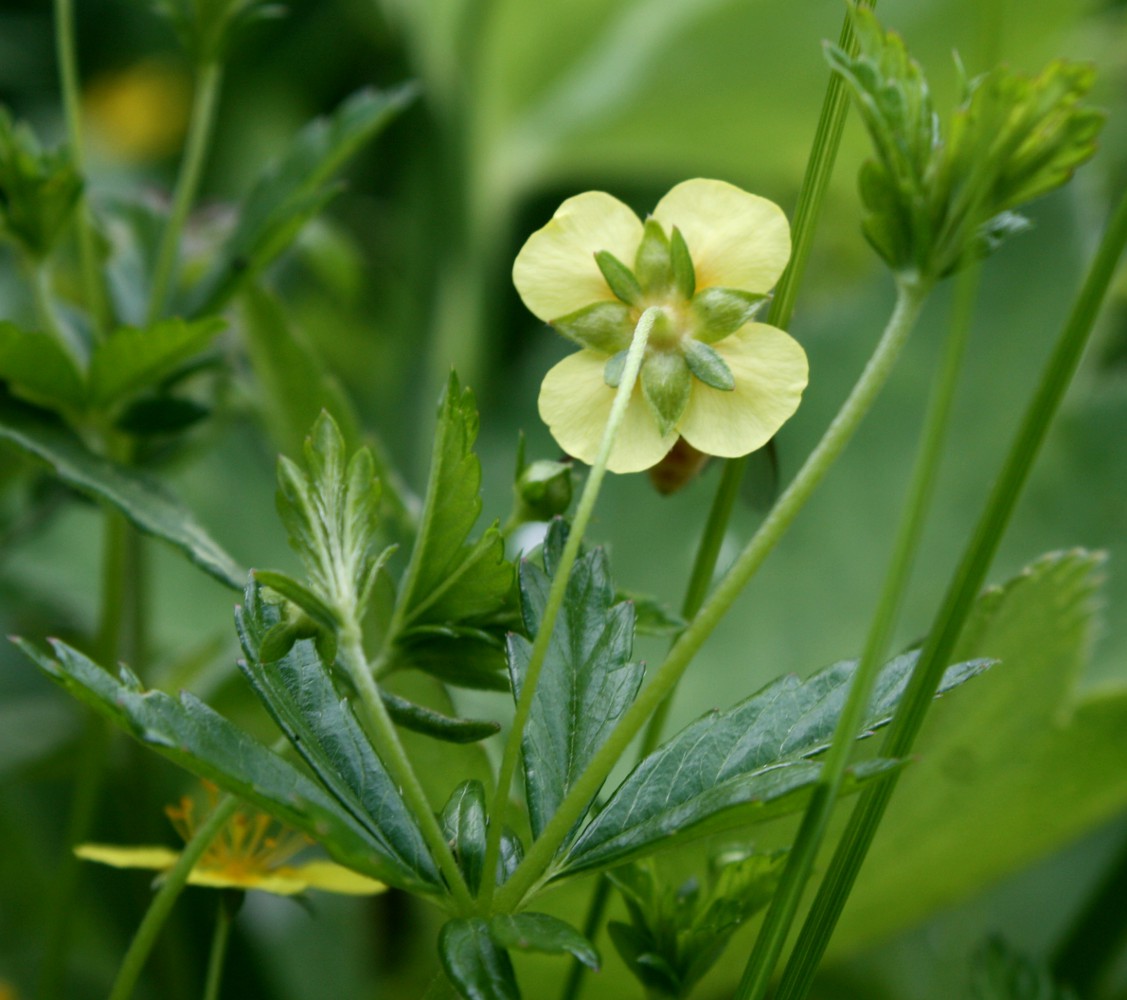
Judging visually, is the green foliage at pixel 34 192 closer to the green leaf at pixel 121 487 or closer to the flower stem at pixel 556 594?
the green leaf at pixel 121 487

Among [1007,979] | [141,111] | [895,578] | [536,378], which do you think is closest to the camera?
[895,578]

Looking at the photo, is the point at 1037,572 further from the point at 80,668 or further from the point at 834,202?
the point at 834,202

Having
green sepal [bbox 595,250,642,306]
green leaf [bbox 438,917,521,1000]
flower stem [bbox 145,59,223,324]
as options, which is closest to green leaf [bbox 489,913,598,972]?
green leaf [bbox 438,917,521,1000]

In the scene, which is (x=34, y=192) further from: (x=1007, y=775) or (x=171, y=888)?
(x=1007, y=775)

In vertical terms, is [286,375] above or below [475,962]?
above

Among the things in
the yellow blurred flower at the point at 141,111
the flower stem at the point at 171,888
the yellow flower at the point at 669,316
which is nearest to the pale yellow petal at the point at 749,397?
Answer: the yellow flower at the point at 669,316

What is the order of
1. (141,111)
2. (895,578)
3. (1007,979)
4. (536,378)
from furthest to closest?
(141,111), (536,378), (1007,979), (895,578)

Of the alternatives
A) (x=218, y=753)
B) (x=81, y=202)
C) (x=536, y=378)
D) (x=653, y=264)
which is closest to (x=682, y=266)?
(x=653, y=264)

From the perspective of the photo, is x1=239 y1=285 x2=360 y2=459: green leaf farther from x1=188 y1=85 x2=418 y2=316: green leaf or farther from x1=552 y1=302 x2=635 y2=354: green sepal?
x1=552 y1=302 x2=635 y2=354: green sepal
